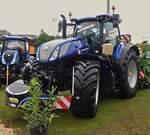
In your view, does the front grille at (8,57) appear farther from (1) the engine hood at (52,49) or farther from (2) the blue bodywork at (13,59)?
(1) the engine hood at (52,49)

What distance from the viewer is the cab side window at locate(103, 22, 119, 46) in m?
10.9

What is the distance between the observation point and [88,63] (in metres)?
9.23

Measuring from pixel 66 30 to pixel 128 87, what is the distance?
7.48 ft

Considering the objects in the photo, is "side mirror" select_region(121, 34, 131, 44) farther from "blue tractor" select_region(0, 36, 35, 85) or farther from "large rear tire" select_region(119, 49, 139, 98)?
"blue tractor" select_region(0, 36, 35, 85)

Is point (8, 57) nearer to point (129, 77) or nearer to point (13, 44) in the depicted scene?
point (13, 44)

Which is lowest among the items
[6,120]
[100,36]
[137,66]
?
[6,120]

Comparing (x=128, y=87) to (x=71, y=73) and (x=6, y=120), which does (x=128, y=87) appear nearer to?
(x=71, y=73)

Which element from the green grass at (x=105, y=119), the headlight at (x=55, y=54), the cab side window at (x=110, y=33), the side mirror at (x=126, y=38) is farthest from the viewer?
the side mirror at (x=126, y=38)

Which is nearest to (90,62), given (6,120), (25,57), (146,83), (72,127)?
(72,127)

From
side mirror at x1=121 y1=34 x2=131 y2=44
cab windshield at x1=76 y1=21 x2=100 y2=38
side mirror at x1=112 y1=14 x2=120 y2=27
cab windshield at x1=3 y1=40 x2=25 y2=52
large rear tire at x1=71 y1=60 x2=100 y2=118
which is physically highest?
side mirror at x1=112 y1=14 x2=120 y2=27

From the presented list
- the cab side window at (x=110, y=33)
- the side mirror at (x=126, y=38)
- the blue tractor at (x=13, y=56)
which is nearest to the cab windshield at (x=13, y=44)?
the blue tractor at (x=13, y=56)

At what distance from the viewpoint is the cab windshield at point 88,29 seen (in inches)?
426

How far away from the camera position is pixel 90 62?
9.31 m

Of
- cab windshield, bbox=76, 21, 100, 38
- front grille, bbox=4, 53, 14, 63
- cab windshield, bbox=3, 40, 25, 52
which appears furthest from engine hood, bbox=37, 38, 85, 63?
cab windshield, bbox=3, 40, 25, 52
